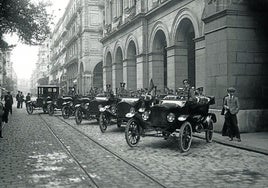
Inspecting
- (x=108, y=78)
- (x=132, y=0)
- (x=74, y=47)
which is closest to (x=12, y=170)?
(x=132, y=0)

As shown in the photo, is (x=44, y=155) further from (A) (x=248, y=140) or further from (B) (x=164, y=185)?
(A) (x=248, y=140)

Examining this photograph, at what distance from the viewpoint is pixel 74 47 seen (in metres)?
50.3

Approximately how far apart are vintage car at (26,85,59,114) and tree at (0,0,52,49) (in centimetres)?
429

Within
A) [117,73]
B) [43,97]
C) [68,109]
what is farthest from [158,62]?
[43,97]

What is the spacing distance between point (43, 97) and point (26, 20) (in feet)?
22.4

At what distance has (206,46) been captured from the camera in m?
12.6

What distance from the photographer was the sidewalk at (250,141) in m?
8.45

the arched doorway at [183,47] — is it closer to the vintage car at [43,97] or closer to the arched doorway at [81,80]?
the vintage car at [43,97]

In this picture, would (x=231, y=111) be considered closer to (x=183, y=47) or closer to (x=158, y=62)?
(x=183, y=47)

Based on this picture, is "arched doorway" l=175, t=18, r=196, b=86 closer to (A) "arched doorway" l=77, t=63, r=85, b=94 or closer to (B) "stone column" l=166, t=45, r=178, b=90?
(B) "stone column" l=166, t=45, r=178, b=90

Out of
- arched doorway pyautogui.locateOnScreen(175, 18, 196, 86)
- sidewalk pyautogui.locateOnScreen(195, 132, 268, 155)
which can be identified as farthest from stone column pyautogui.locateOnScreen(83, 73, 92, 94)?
sidewalk pyautogui.locateOnScreen(195, 132, 268, 155)

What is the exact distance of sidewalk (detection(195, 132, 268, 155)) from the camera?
8.45 meters

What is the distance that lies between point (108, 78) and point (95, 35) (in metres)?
11.9

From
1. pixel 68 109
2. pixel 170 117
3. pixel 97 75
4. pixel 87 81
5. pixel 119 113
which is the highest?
pixel 97 75
